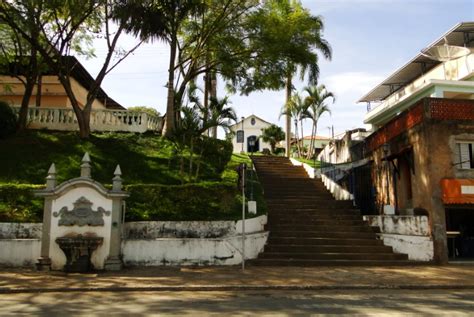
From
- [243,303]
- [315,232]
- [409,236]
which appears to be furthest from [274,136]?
[243,303]

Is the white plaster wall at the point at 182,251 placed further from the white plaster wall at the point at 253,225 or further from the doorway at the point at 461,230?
the doorway at the point at 461,230

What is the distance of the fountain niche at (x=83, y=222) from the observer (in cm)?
1148

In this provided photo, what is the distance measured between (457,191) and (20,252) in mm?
12753

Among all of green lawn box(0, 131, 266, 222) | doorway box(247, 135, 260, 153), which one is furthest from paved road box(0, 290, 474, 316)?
doorway box(247, 135, 260, 153)

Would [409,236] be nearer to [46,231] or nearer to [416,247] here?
[416,247]

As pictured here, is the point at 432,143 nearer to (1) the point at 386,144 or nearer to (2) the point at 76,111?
(1) the point at 386,144

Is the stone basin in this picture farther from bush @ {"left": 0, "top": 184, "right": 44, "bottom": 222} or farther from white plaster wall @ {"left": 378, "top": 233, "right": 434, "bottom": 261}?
white plaster wall @ {"left": 378, "top": 233, "right": 434, "bottom": 261}

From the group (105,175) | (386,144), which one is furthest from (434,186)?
(105,175)

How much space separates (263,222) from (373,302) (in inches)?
260

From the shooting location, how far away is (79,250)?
11.4 metres

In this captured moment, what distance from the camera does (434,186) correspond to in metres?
13.6

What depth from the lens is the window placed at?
553 inches

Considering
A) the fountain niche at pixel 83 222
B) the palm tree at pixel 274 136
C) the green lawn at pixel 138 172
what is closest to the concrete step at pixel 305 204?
the green lawn at pixel 138 172

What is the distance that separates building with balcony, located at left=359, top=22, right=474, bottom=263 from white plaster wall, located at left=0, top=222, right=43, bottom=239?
36.1ft
